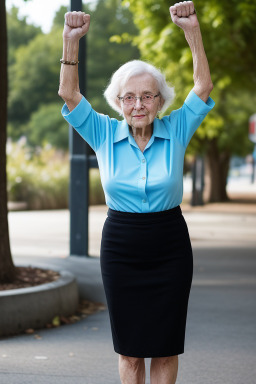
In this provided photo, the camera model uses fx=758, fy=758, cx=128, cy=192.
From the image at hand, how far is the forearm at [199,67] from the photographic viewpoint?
361cm

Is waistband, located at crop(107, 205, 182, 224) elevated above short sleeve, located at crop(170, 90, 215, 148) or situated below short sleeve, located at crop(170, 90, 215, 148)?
below

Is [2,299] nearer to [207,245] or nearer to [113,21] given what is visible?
[207,245]

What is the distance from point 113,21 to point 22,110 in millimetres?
8276

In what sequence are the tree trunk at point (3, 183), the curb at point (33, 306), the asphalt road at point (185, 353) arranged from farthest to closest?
the tree trunk at point (3, 183), the curb at point (33, 306), the asphalt road at point (185, 353)

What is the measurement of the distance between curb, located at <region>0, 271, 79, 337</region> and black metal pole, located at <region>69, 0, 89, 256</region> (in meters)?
3.45

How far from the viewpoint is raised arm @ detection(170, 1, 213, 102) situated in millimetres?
3561

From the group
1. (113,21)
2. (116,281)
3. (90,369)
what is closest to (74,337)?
(90,369)

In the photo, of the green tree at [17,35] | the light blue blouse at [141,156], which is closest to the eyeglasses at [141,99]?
the light blue blouse at [141,156]

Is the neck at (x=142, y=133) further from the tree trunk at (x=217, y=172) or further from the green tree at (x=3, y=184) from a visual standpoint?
the tree trunk at (x=217, y=172)

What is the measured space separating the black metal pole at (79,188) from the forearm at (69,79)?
21.9 feet

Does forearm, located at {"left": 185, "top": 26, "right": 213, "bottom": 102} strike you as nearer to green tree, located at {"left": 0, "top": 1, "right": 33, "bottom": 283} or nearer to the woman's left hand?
the woman's left hand

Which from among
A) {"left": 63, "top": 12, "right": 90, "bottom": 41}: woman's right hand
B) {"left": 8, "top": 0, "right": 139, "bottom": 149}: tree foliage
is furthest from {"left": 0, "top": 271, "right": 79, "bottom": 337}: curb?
{"left": 8, "top": 0, "right": 139, "bottom": 149}: tree foliage

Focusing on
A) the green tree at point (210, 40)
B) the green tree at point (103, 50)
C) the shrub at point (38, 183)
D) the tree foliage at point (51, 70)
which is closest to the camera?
the green tree at point (210, 40)

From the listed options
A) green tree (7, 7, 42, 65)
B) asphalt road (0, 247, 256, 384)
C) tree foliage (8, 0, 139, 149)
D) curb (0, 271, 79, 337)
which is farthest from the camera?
green tree (7, 7, 42, 65)
